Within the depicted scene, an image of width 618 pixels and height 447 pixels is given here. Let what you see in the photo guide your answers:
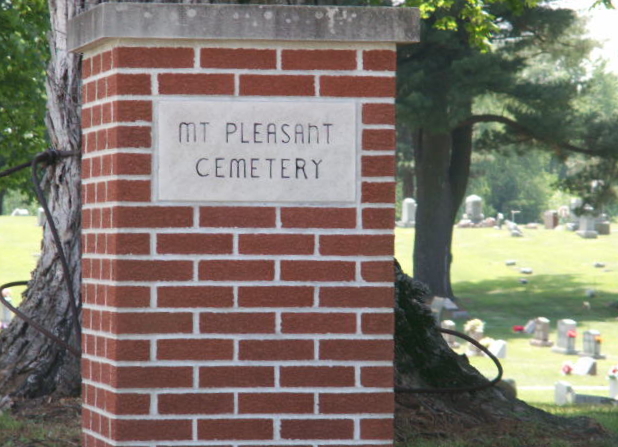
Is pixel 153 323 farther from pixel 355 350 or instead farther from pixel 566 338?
pixel 566 338

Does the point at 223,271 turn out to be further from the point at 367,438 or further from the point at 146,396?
the point at 367,438

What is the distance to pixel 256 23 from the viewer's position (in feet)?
12.4

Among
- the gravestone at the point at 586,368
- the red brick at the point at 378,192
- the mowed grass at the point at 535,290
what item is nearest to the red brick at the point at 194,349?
the red brick at the point at 378,192

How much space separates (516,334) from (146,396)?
21363mm

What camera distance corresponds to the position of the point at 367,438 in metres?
3.89

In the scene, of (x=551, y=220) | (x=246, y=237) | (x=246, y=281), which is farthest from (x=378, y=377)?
(x=551, y=220)

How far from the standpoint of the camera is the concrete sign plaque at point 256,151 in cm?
377

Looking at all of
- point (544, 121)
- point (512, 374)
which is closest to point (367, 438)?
point (512, 374)

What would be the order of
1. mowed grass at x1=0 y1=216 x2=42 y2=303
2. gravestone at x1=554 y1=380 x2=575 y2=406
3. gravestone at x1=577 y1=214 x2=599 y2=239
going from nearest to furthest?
gravestone at x1=554 y1=380 x2=575 y2=406
mowed grass at x1=0 y1=216 x2=42 y2=303
gravestone at x1=577 y1=214 x2=599 y2=239

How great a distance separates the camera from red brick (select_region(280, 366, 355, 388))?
3.85 m

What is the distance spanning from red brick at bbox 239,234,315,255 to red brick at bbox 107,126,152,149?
0.51 metres

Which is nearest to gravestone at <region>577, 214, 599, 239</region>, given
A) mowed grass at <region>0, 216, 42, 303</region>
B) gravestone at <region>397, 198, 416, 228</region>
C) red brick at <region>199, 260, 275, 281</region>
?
gravestone at <region>397, 198, 416, 228</region>

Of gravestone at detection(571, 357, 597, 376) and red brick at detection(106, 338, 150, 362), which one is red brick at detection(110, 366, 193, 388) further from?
gravestone at detection(571, 357, 597, 376)

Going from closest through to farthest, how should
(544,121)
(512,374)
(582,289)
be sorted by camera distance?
(512,374) → (544,121) → (582,289)
